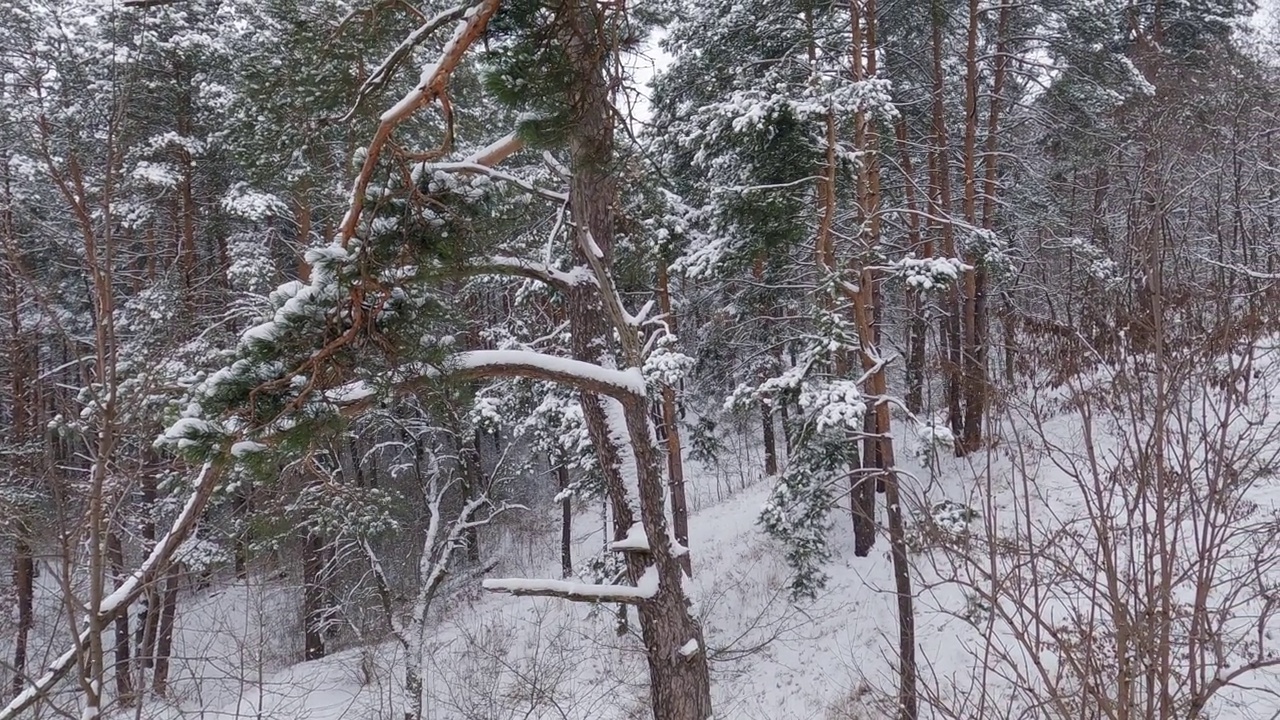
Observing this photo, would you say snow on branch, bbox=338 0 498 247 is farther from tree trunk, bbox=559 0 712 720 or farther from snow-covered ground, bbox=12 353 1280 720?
snow-covered ground, bbox=12 353 1280 720

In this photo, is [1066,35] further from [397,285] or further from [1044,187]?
[397,285]

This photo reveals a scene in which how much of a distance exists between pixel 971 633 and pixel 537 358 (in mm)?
6281

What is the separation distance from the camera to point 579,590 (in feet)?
12.0

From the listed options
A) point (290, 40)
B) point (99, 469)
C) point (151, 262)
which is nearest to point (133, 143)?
point (151, 262)

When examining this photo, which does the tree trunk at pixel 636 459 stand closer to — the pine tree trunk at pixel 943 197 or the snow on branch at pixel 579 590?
the snow on branch at pixel 579 590

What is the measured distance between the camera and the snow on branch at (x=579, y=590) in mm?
3568

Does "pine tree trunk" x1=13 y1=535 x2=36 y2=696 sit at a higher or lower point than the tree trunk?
lower

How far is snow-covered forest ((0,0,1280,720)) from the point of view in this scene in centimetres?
269

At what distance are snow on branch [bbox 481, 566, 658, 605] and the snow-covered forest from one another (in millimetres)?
25

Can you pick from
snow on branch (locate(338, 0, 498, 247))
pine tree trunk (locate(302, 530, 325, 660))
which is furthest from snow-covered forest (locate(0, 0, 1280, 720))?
pine tree trunk (locate(302, 530, 325, 660))

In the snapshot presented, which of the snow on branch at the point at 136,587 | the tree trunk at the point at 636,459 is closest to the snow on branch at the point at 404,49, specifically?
the tree trunk at the point at 636,459

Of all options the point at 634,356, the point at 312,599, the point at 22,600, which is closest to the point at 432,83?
the point at 634,356

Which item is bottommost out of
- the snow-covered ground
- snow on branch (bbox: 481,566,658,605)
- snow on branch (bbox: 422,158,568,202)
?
the snow-covered ground

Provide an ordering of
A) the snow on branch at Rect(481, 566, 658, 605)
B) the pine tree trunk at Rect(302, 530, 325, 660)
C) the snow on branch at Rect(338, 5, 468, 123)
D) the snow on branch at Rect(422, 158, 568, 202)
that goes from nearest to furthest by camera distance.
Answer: the snow on branch at Rect(338, 5, 468, 123)
the snow on branch at Rect(422, 158, 568, 202)
the snow on branch at Rect(481, 566, 658, 605)
the pine tree trunk at Rect(302, 530, 325, 660)
